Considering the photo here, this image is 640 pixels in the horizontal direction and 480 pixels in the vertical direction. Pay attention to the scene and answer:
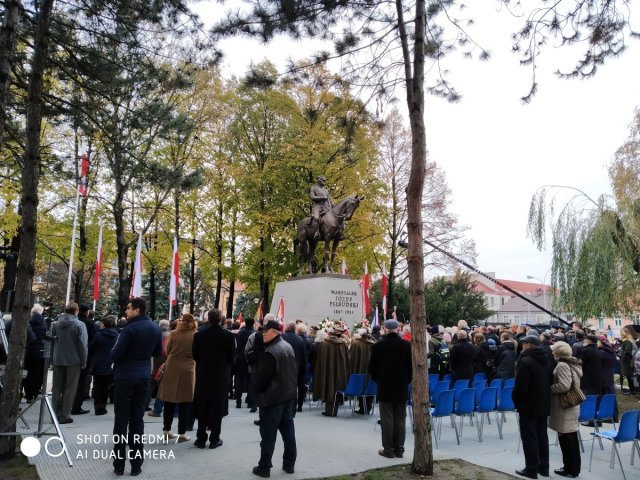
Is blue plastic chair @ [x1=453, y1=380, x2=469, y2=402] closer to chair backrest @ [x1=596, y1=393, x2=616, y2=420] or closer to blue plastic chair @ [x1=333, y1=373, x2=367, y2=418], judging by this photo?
blue plastic chair @ [x1=333, y1=373, x2=367, y2=418]

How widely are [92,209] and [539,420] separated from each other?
2109 centimetres

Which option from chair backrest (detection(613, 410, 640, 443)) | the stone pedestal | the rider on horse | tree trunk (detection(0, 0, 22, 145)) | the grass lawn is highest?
the rider on horse

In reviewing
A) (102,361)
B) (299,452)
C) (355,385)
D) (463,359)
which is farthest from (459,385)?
(102,361)

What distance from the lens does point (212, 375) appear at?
23.1 ft

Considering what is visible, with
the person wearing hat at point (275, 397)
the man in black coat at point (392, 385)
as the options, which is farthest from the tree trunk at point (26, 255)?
the man in black coat at point (392, 385)

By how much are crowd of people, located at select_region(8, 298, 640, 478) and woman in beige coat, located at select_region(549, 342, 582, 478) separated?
0.01 metres

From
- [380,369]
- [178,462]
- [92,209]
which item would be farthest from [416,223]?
[92,209]

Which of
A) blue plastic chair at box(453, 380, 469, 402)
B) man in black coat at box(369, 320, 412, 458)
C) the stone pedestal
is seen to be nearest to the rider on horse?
the stone pedestal

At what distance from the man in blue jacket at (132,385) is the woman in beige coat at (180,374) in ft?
3.95

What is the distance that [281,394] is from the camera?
591 cm

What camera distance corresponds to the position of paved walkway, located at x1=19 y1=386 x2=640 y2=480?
5.91 meters

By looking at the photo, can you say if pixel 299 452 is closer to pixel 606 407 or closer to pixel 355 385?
pixel 355 385

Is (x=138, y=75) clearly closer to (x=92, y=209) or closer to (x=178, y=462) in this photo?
(x=178, y=462)

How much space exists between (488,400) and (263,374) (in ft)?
14.6
